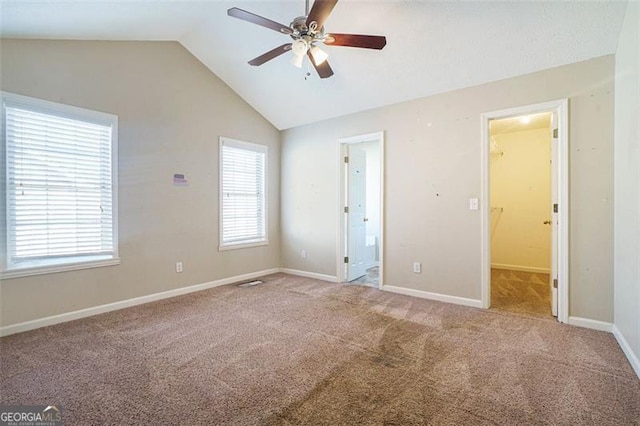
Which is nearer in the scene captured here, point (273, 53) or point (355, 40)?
point (355, 40)

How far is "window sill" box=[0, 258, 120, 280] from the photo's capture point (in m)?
2.63

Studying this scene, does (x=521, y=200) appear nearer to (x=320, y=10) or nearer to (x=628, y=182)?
(x=628, y=182)

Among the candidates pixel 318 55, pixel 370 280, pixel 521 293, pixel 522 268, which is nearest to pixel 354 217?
pixel 370 280

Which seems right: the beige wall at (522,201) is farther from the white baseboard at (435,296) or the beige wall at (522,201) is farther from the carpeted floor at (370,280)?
the white baseboard at (435,296)

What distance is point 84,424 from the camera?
1.53m

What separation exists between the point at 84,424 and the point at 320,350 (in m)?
1.49

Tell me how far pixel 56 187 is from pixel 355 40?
3212 millimetres

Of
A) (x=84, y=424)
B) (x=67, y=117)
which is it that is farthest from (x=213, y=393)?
(x=67, y=117)

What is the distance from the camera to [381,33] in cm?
300

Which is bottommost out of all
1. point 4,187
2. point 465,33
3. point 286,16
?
point 4,187

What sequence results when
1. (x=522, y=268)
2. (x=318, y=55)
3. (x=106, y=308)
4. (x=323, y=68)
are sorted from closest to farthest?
1. (x=318, y=55)
2. (x=323, y=68)
3. (x=106, y=308)
4. (x=522, y=268)

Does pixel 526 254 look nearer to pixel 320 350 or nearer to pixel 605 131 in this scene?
pixel 605 131

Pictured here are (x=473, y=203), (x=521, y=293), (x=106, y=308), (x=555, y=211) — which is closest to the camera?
(x=555, y=211)

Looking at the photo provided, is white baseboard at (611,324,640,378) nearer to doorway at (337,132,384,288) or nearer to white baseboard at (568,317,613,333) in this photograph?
white baseboard at (568,317,613,333)
